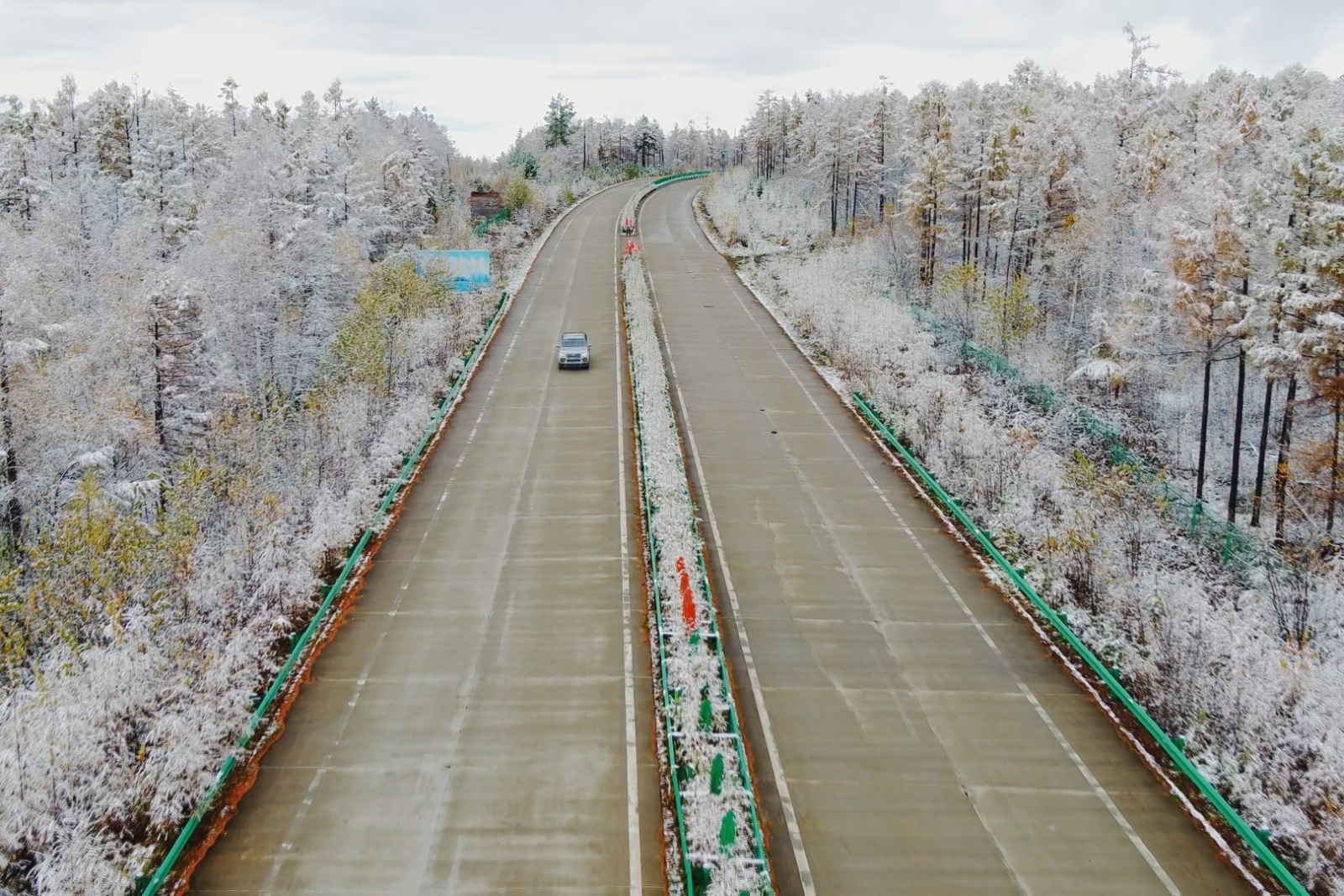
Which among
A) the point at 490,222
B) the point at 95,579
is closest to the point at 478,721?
the point at 95,579

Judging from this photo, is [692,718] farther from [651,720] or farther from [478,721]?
[478,721]

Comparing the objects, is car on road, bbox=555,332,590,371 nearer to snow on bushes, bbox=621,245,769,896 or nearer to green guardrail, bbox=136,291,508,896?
green guardrail, bbox=136,291,508,896

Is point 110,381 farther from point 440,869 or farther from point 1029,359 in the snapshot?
point 1029,359

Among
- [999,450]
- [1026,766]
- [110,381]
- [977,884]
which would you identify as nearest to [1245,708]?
[1026,766]

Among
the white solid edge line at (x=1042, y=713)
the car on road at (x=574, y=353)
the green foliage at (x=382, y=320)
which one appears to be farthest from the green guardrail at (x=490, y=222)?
the white solid edge line at (x=1042, y=713)

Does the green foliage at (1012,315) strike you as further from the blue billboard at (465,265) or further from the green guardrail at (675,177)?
the green guardrail at (675,177)
